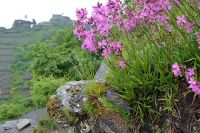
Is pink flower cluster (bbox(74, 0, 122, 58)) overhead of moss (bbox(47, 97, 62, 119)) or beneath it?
overhead

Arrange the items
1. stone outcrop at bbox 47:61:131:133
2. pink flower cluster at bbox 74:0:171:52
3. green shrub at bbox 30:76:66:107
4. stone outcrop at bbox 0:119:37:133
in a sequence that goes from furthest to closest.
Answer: green shrub at bbox 30:76:66:107
stone outcrop at bbox 0:119:37:133
stone outcrop at bbox 47:61:131:133
pink flower cluster at bbox 74:0:171:52


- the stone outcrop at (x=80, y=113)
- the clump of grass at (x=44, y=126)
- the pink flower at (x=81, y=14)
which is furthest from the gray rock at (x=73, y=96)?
the clump of grass at (x=44, y=126)

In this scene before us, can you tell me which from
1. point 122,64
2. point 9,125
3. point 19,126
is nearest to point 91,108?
point 122,64

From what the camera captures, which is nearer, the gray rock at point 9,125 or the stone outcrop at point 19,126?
the stone outcrop at point 19,126

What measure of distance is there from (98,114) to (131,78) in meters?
0.79

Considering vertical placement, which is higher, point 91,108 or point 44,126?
point 91,108

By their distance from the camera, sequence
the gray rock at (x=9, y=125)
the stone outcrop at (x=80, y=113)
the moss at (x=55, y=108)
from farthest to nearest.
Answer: the gray rock at (x=9, y=125)
the moss at (x=55, y=108)
the stone outcrop at (x=80, y=113)

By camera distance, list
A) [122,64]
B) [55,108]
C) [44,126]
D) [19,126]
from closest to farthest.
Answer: [122,64]
[55,108]
[44,126]
[19,126]

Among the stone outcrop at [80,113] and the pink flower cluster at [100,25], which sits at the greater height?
the pink flower cluster at [100,25]

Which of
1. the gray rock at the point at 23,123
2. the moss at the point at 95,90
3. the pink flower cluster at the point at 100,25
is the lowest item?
the gray rock at the point at 23,123

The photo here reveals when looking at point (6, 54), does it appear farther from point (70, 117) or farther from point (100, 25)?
point (100, 25)

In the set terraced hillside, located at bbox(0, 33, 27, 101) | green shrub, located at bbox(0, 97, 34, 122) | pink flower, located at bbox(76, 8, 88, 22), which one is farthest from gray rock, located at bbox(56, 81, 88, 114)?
terraced hillside, located at bbox(0, 33, 27, 101)

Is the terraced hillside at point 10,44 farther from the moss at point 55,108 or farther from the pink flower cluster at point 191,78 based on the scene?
the pink flower cluster at point 191,78

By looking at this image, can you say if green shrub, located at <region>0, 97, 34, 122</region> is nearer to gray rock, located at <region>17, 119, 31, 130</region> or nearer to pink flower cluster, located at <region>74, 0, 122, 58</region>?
gray rock, located at <region>17, 119, 31, 130</region>
